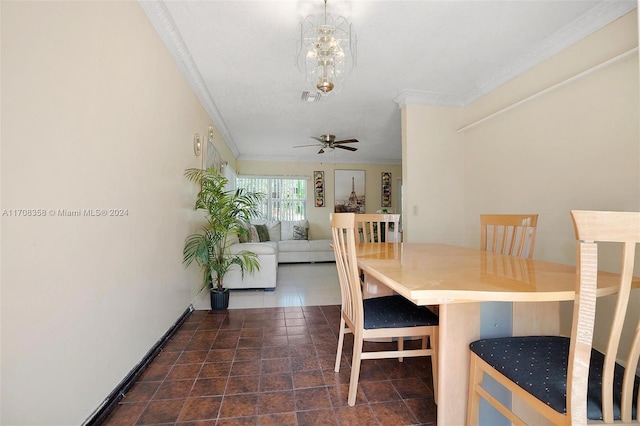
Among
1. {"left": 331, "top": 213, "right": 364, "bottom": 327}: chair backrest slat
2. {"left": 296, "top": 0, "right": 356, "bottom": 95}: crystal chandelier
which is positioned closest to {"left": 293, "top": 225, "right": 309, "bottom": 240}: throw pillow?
{"left": 296, "top": 0, "right": 356, "bottom": 95}: crystal chandelier

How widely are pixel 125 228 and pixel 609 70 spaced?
3322 mm

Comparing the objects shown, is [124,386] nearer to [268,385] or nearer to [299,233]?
[268,385]

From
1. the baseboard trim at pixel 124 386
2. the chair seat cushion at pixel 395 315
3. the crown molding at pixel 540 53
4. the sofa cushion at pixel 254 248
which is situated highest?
the crown molding at pixel 540 53

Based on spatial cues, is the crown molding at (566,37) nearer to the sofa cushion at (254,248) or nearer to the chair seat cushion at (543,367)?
the chair seat cushion at (543,367)

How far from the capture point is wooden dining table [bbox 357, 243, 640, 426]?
0.97m

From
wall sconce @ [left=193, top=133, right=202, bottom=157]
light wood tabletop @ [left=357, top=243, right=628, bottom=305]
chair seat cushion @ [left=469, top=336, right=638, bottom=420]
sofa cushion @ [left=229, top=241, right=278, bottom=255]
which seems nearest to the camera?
chair seat cushion @ [left=469, top=336, right=638, bottom=420]

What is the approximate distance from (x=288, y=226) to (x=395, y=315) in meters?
5.26

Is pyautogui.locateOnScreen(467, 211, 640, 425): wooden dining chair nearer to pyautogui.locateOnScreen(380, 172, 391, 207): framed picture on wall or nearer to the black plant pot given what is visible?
the black plant pot

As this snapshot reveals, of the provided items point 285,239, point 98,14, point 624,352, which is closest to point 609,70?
point 624,352

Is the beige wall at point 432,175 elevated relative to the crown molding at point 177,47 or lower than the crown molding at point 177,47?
lower

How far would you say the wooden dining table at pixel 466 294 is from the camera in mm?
969

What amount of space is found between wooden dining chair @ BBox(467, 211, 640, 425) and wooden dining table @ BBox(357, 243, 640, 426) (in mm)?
189

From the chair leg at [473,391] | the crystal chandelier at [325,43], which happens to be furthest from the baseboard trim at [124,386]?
the crystal chandelier at [325,43]

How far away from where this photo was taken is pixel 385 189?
24.1ft
